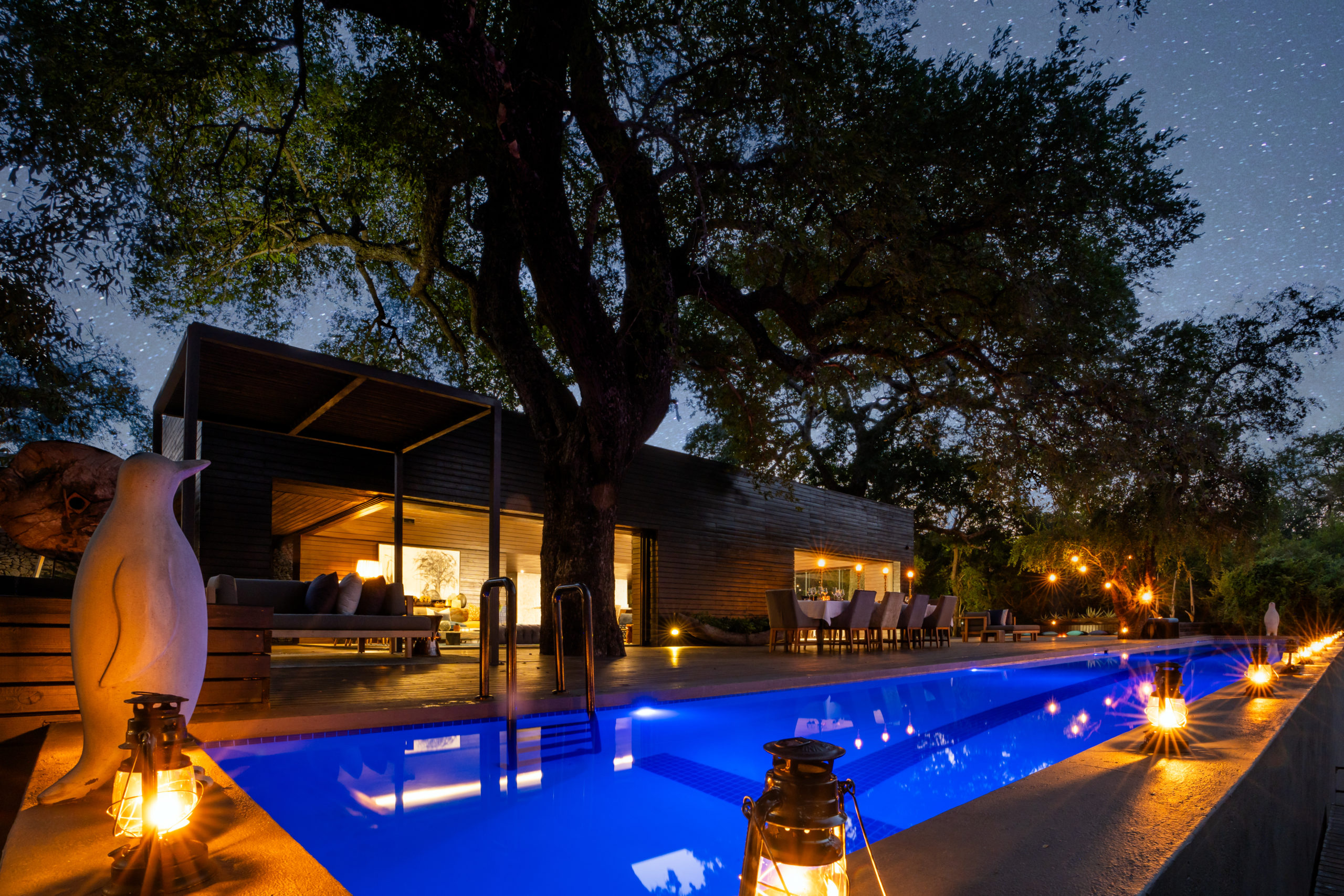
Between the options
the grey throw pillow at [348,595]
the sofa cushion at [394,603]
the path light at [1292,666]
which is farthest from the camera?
the sofa cushion at [394,603]

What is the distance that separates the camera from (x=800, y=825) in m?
0.87

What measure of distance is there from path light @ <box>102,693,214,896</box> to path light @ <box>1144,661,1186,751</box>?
2.33 m

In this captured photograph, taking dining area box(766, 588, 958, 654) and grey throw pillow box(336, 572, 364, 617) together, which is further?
dining area box(766, 588, 958, 654)

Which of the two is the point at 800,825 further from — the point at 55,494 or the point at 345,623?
the point at 345,623

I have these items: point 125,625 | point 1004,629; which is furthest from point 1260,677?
point 1004,629

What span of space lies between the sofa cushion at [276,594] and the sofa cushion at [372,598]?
0.53 metres

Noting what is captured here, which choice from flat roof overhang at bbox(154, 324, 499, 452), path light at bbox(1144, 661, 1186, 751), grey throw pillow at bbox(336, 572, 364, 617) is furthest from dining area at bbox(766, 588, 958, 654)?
path light at bbox(1144, 661, 1186, 751)

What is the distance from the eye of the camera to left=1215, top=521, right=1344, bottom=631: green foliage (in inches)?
771

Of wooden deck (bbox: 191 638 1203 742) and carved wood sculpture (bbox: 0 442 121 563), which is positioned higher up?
carved wood sculpture (bbox: 0 442 121 563)

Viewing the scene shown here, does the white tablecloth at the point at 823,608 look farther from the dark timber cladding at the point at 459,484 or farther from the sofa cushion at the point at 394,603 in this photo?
the sofa cushion at the point at 394,603

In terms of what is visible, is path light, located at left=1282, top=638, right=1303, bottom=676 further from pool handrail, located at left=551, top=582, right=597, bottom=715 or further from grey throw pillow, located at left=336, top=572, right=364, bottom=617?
grey throw pillow, located at left=336, top=572, right=364, bottom=617

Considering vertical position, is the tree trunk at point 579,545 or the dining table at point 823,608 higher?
the tree trunk at point 579,545

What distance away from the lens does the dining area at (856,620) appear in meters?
10.4

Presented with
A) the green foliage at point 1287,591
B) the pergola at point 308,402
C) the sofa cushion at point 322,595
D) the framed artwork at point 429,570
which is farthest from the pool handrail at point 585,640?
the green foliage at point 1287,591
